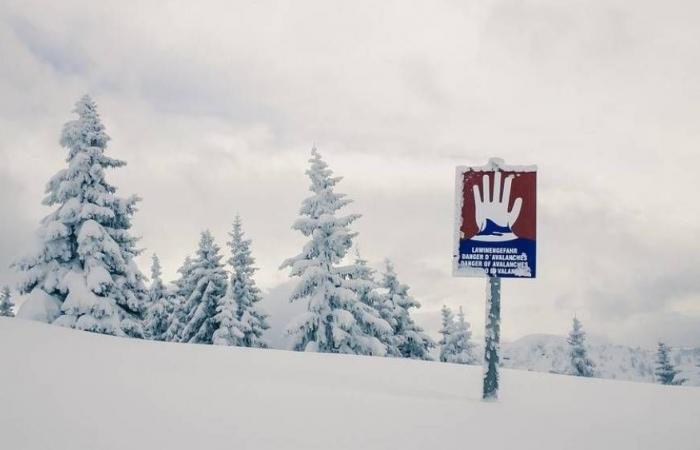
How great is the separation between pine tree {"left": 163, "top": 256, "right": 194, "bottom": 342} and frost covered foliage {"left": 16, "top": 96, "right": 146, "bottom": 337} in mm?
11242

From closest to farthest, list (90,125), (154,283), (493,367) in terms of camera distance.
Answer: (493,367)
(90,125)
(154,283)

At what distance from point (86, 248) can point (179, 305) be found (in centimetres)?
1569

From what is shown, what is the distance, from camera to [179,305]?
3553 centimetres

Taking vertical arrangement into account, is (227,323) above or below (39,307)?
below

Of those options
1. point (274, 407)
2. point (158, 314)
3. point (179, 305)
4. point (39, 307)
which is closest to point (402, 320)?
point (179, 305)

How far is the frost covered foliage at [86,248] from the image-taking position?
20.5m

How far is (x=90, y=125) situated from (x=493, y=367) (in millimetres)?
21429

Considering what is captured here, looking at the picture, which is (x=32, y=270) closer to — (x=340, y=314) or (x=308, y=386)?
(x=340, y=314)

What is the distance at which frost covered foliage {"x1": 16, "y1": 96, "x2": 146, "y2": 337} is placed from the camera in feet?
67.3

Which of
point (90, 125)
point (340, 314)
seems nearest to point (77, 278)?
point (90, 125)

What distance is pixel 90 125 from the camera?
22281mm

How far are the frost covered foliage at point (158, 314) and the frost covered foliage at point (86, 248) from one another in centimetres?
1244

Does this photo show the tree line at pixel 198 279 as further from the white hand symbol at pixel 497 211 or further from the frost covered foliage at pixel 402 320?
the white hand symbol at pixel 497 211

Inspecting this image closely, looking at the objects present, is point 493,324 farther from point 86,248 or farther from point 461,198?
point 86,248
